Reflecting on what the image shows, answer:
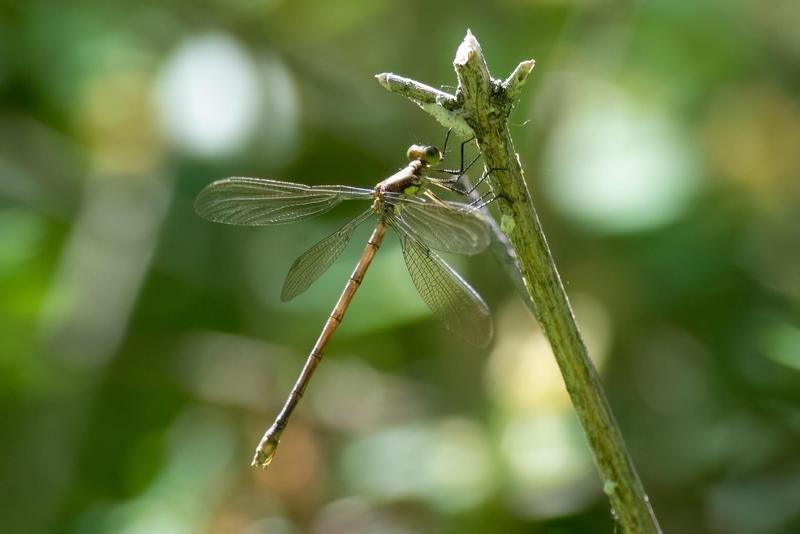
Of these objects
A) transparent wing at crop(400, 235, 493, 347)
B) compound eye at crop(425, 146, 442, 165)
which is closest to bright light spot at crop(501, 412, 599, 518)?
transparent wing at crop(400, 235, 493, 347)

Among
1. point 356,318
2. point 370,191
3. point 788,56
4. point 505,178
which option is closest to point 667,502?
point 356,318

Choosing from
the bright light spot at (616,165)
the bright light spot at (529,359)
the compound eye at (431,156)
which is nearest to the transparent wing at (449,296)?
the compound eye at (431,156)

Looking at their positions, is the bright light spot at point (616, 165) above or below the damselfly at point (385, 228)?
Result: above

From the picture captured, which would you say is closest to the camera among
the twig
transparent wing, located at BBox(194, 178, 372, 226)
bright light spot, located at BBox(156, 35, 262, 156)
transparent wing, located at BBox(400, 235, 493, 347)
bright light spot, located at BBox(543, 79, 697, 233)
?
the twig

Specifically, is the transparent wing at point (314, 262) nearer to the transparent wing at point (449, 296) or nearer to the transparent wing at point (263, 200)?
the transparent wing at point (263, 200)

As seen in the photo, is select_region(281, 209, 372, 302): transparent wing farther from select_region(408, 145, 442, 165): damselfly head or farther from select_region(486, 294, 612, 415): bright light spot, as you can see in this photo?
select_region(486, 294, 612, 415): bright light spot

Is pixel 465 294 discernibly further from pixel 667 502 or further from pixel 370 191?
pixel 667 502
